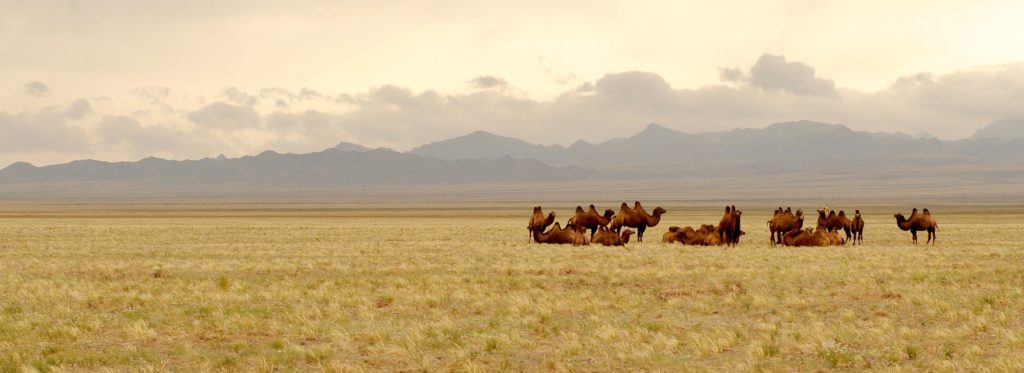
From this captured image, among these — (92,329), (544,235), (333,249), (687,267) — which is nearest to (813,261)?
(687,267)

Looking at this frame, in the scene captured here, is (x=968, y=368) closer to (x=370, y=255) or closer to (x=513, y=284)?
(x=513, y=284)

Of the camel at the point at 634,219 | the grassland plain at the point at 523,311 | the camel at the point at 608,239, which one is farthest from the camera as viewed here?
the camel at the point at 634,219

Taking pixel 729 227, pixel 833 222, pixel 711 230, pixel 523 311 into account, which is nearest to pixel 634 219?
pixel 711 230

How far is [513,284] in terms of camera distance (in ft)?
67.7

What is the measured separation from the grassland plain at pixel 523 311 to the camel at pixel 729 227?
2.67m

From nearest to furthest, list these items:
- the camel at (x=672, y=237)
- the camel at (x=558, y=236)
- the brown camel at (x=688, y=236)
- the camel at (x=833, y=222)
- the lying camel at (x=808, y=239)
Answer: the lying camel at (x=808, y=239), the brown camel at (x=688, y=236), the camel at (x=558, y=236), the camel at (x=672, y=237), the camel at (x=833, y=222)

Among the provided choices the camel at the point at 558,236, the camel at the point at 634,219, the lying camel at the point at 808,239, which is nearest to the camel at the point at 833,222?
the lying camel at the point at 808,239

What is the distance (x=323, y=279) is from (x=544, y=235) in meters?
13.2

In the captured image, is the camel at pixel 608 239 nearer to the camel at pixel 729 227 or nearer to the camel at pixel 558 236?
the camel at pixel 558 236

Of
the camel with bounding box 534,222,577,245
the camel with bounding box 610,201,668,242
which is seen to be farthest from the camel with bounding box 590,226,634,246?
the camel with bounding box 610,201,668,242

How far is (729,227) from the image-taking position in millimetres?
31578

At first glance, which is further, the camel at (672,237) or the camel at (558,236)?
the camel at (672,237)

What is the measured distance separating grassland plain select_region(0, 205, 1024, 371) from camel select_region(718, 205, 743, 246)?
105 inches

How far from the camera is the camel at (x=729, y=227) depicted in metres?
31.5
